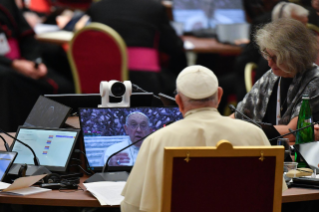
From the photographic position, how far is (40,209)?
2.27 metres

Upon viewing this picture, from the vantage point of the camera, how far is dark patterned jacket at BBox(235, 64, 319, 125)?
2.66 meters

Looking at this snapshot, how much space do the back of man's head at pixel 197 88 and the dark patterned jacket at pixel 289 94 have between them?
3.69 ft

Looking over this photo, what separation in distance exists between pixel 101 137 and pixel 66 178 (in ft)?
0.70

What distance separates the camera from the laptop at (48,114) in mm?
2369

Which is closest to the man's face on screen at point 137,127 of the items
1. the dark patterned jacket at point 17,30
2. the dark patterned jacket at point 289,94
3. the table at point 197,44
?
the dark patterned jacket at point 289,94

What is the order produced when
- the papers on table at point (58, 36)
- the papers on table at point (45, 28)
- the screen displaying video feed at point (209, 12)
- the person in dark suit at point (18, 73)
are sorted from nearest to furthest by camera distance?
the person in dark suit at point (18, 73)
the papers on table at point (58, 36)
the papers on table at point (45, 28)
the screen displaying video feed at point (209, 12)

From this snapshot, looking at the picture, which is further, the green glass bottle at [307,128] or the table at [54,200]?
the green glass bottle at [307,128]

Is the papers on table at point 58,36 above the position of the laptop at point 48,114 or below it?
above

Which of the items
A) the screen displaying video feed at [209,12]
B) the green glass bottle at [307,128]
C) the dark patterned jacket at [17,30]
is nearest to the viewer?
the green glass bottle at [307,128]

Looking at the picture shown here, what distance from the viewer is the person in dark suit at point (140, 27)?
427cm

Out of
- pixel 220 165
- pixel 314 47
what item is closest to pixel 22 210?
pixel 220 165

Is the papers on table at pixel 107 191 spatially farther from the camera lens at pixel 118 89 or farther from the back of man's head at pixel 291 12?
the back of man's head at pixel 291 12

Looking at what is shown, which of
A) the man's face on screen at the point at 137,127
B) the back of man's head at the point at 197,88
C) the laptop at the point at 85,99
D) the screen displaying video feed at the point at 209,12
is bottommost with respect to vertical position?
the man's face on screen at the point at 137,127

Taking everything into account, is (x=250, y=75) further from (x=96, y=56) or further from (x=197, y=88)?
(x=197, y=88)
